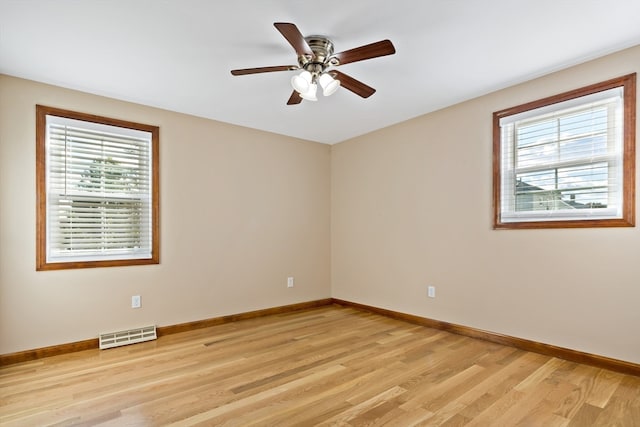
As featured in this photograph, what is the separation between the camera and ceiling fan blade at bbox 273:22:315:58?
6.33ft

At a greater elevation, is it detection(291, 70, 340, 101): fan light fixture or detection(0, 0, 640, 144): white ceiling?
detection(0, 0, 640, 144): white ceiling

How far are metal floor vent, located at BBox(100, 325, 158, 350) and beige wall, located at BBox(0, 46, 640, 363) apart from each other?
0.09m

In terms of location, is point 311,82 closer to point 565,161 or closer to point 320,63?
point 320,63

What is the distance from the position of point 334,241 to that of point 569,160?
10.1 feet

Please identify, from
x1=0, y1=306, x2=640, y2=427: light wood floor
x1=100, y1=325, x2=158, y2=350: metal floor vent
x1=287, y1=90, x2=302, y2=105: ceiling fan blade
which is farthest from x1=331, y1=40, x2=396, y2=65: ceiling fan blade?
x1=100, y1=325, x2=158, y2=350: metal floor vent

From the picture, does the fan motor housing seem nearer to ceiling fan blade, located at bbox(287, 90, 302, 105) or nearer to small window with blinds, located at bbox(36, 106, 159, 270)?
ceiling fan blade, located at bbox(287, 90, 302, 105)

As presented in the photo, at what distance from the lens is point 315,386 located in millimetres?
2432

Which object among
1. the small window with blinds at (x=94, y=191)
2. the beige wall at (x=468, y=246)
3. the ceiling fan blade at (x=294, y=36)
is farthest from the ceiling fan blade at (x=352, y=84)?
the small window with blinds at (x=94, y=191)

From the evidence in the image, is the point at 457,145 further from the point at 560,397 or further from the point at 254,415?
the point at 254,415

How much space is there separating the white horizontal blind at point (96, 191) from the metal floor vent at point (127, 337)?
729 millimetres

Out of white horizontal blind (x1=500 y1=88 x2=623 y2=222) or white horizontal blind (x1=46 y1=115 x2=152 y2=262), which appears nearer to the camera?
white horizontal blind (x1=500 y1=88 x2=623 y2=222)

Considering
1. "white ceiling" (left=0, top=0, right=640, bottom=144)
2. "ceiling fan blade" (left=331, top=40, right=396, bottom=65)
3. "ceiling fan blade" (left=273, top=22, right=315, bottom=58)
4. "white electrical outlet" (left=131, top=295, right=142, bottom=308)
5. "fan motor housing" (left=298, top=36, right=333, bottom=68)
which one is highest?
"white ceiling" (left=0, top=0, right=640, bottom=144)

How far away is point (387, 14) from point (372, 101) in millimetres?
1437

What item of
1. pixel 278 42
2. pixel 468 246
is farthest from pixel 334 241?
pixel 278 42
